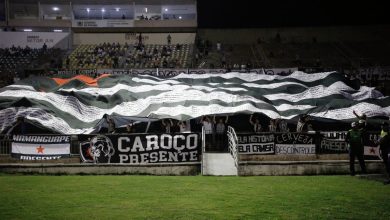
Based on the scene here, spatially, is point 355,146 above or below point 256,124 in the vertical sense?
below

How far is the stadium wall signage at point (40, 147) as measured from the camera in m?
12.9

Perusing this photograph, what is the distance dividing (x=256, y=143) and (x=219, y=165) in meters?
1.42

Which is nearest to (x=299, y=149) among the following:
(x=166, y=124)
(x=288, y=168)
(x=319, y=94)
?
(x=288, y=168)

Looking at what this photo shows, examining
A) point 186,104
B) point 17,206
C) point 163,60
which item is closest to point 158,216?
point 17,206

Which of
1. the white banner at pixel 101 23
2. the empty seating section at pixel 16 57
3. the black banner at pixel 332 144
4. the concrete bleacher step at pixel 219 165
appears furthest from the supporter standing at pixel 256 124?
the white banner at pixel 101 23

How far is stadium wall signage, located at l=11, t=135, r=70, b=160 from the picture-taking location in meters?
12.9

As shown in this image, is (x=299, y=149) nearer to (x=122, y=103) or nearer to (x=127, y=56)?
(x=122, y=103)

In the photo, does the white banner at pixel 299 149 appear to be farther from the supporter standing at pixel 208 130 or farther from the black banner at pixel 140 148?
the supporter standing at pixel 208 130

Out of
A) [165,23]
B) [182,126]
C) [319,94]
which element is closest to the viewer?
[182,126]

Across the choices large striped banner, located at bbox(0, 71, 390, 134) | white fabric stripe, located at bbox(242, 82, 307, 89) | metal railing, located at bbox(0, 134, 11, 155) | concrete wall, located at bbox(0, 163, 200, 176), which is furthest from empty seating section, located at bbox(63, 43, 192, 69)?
concrete wall, located at bbox(0, 163, 200, 176)

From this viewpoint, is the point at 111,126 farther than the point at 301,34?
No

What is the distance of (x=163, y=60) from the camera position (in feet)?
112

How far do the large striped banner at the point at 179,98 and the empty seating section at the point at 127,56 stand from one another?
10866mm

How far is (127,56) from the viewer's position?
3656 cm
